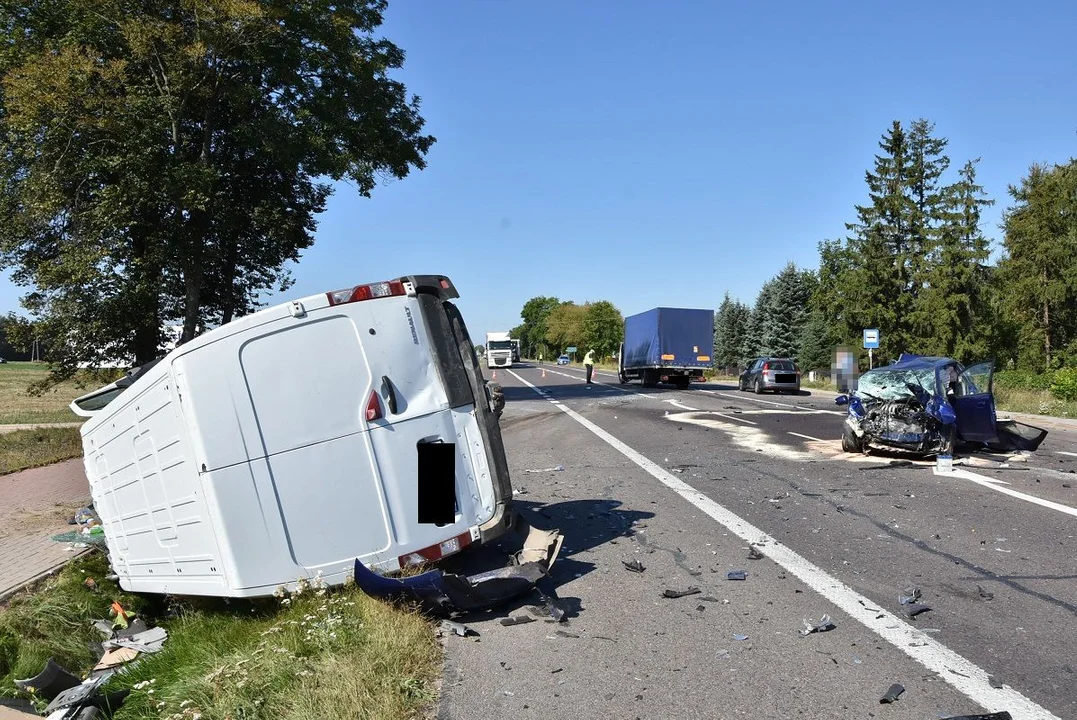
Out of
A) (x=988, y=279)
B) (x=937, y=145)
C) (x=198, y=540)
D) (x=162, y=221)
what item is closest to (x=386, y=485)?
(x=198, y=540)

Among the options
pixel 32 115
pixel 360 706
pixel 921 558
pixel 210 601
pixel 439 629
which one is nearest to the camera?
pixel 360 706

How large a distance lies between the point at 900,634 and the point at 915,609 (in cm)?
55

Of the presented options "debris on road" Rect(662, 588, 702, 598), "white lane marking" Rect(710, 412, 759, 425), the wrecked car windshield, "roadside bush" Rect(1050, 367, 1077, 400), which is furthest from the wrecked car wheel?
"roadside bush" Rect(1050, 367, 1077, 400)

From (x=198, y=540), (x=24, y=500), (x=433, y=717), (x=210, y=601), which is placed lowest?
(x=433, y=717)

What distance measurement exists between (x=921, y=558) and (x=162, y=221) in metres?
21.4

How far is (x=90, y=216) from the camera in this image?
20.8m

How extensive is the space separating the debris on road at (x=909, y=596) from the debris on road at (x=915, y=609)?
65 mm

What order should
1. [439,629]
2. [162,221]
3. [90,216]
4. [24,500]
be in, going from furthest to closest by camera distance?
[162,221] < [90,216] < [24,500] < [439,629]

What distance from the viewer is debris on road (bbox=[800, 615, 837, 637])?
15.5 feet

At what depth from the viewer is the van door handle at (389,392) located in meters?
4.98

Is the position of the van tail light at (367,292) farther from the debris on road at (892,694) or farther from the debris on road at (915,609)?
the debris on road at (915,609)

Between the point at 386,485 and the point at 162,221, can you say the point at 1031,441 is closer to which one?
the point at 386,485


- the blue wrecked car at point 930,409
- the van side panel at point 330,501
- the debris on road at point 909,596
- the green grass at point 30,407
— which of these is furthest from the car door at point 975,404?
the green grass at point 30,407

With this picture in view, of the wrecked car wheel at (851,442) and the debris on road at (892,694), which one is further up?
the debris on road at (892,694)
